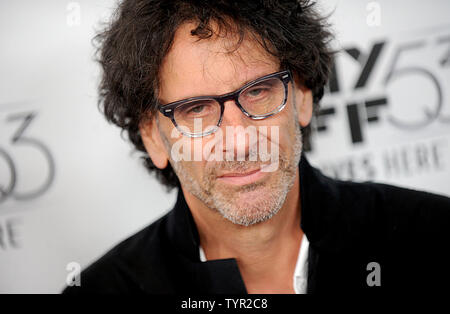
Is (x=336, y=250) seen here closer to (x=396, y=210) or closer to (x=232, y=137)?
(x=396, y=210)

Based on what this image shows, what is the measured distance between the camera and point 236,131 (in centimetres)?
146

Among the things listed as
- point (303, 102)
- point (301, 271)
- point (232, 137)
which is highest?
point (303, 102)

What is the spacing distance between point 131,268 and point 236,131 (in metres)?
0.78

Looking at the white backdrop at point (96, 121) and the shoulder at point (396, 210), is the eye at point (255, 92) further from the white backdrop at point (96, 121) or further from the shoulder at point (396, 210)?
the white backdrop at point (96, 121)

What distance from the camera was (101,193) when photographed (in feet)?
8.29

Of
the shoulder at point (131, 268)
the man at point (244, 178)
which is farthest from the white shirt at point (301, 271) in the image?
the shoulder at point (131, 268)

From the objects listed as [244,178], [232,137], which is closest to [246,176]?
[244,178]

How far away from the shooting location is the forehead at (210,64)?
147cm

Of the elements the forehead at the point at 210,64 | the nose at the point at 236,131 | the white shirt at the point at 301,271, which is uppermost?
the forehead at the point at 210,64

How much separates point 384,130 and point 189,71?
55.5 inches

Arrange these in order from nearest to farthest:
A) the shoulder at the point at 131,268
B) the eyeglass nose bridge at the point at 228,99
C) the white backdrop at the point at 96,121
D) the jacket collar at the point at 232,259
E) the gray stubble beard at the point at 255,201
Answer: the eyeglass nose bridge at the point at 228,99 < the gray stubble beard at the point at 255,201 < the jacket collar at the point at 232,259 < the shoulder at the point at 131,268 < the white backdrop at the point at 96,121

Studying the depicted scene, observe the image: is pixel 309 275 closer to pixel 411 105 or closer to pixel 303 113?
pixel 303 113

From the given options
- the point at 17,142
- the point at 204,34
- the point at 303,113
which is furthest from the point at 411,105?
the point at 17,142

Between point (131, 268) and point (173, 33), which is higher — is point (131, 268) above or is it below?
below
